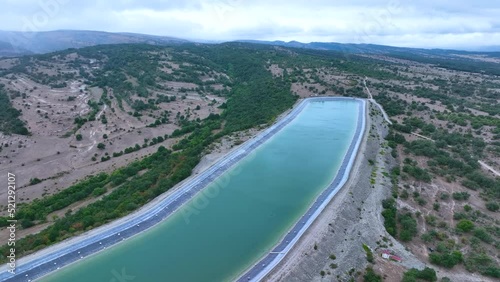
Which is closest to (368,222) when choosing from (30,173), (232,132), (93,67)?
(232,132)

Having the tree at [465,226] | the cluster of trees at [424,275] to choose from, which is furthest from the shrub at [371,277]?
the tree at [465,226]

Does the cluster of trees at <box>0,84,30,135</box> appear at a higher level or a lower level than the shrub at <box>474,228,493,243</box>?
lower

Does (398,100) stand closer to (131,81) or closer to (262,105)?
(262,105)

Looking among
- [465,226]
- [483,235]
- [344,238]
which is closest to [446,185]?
[465,226]

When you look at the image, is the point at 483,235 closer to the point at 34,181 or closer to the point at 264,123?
the point at 264,123

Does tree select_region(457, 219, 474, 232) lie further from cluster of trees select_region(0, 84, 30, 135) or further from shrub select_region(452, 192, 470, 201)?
cluster of trees select_region(0, 84, 30, 135)

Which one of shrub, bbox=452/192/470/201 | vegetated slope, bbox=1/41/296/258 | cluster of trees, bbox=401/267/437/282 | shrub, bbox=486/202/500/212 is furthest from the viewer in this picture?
shrub, bbox=452/192/470/201

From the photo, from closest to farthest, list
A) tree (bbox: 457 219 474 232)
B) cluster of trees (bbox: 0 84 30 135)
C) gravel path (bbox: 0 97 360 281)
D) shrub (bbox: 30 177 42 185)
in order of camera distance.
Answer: gravel path (bbox: 0 97 360 281), tree (bbox: 457 219 474 232), shrub (bbox: 30 177 42 185), cluster of trees (bbox: 0 84 30 135)

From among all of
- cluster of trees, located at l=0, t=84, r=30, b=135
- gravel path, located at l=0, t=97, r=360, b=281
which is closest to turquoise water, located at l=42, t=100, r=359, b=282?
gravel path, located at l=0, t=97, r=360, b=281
